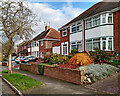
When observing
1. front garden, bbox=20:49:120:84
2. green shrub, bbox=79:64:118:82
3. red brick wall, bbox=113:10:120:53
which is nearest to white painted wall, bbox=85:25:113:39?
red brick wall, bbox=113:10:120:53

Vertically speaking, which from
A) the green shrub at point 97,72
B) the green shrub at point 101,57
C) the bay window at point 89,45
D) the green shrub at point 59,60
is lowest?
the green shrub at point 97,72

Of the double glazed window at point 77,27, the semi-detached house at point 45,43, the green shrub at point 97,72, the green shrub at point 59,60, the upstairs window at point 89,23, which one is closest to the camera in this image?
the green shrub at point 97,72

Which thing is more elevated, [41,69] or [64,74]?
[64,74]

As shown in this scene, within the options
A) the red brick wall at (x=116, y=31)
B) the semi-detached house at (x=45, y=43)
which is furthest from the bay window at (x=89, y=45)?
the semi-detached house at (x=45, y=43)

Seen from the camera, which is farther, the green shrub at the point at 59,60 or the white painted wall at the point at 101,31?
the white painted wall at the point at 101,31

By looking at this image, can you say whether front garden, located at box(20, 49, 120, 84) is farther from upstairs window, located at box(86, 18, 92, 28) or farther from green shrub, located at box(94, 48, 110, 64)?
upstairs window, located at box(86, 18, 92, 28)

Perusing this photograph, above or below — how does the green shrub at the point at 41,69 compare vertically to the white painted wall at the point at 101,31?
below

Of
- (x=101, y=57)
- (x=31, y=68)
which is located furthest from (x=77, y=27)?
(x=101, y=57)

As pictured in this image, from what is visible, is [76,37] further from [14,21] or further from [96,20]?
[14,21]

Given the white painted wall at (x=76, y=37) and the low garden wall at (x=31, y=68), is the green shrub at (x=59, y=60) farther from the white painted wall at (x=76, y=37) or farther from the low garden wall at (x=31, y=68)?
the white painted wall at (x=76, y=37)

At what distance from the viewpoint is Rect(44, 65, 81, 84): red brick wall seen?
825cm

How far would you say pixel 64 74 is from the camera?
949 centimetres

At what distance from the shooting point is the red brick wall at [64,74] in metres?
8.25

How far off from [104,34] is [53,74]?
7757 mm
